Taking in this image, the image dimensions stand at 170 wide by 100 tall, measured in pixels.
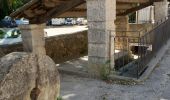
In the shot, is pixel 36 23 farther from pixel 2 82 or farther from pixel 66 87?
pixel 2 82

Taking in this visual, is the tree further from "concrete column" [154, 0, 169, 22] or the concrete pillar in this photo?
"concrete column" [154, 0, 169, 22]

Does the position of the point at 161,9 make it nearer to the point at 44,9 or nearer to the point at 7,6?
the point at 44,9

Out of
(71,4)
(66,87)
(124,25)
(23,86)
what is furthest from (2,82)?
(124,25)

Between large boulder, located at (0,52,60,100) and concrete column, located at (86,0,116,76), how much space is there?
10.4 ft

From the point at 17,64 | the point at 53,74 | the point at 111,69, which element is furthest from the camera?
the point at 111,69

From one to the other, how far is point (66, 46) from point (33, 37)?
3.15 m

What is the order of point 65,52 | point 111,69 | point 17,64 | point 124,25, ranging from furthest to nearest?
point 124,25, point 65,52, point 111,69, point 17,64

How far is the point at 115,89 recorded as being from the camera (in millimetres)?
7512

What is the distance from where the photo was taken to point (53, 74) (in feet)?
17.0

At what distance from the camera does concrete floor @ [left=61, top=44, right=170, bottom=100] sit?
6.93 m

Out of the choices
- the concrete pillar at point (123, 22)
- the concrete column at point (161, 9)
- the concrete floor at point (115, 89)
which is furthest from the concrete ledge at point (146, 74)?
the concrete column at point (161, 9)

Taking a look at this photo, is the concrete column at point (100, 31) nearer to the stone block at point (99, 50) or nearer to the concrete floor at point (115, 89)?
the stone block at point (99, 50)

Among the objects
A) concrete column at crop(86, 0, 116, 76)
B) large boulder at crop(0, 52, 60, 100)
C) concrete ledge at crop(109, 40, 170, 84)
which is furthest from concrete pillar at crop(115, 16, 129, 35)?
large boulder at crop(0, 52, 60, 100)

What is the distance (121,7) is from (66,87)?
227 inches
